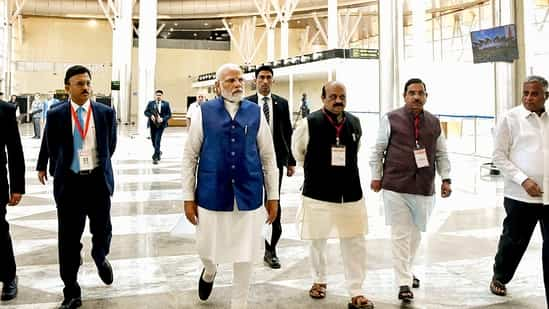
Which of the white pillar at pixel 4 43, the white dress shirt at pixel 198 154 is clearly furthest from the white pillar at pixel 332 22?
the white dress shirt at pixel 198 154

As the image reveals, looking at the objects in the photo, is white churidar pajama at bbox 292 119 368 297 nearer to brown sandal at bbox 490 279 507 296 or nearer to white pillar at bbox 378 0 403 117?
brown sandal at bbox 490 279 507 296

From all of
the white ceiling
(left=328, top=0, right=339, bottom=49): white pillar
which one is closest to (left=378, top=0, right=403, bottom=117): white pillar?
(left=328, top=0, right=339, bottom=49): white pillar

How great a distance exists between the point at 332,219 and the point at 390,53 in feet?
→ 26.1

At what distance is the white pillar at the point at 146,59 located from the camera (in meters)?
22.8

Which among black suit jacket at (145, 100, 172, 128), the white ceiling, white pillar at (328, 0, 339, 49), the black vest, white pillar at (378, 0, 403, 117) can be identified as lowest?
the black vest

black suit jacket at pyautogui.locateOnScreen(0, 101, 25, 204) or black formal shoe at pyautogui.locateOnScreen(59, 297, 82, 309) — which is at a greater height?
black suit jacket at pyautogui.locateOnScreen(0, 101, 25, 204)

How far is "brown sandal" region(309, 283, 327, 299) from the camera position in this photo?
4.09 metres

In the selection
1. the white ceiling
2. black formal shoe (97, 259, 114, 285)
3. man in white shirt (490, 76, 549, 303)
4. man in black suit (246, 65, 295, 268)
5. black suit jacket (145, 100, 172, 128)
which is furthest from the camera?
the white ceiling

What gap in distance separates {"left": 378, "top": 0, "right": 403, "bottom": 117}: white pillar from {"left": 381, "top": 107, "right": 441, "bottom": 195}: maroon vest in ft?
23.4

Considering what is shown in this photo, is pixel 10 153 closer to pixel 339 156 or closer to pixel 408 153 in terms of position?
pixel 339 156

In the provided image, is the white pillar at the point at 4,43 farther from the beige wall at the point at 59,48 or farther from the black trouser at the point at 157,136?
the black trouser at the point at 157,136

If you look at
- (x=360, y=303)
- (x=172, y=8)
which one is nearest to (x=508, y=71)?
(x=360, y=303)

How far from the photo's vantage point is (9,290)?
4.08m

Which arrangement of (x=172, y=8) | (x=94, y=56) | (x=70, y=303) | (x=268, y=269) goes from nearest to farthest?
(x=70, y=303), (x=268, y=269), (x=172, y=8), (x=94, y=56)
